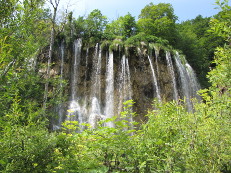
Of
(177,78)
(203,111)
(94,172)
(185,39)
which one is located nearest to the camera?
(94,172)

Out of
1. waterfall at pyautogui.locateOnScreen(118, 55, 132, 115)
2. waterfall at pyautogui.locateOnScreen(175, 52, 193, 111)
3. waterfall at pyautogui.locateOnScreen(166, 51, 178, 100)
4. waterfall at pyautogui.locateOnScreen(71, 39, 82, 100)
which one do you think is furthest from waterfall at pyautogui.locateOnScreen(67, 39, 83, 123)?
waterfall at pyautogui.locateOnScreen(175, 52, 193, 111)

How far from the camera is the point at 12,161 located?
7.75ft

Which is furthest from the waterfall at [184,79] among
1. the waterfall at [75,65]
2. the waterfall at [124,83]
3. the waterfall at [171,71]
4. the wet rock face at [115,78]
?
the waterfall at [75,65]

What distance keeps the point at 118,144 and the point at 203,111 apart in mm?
1492

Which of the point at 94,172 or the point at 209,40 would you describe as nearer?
the point at 94,172

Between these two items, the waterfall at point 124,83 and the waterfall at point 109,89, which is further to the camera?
the waterfall at point 124,83

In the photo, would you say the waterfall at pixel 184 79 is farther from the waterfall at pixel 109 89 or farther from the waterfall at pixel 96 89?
the waterfall at pixel 96 89

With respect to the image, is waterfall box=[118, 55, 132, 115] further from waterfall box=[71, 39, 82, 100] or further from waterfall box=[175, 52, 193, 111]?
waterfall box=[175, 52, 193, 111]

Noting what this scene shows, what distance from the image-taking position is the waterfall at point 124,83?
15640 millimetres

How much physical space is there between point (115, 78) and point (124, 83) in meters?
0.87

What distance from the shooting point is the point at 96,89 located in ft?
52.4

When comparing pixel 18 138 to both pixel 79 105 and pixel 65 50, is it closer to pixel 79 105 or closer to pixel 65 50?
pixel 79 105

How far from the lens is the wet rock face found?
15609 mm

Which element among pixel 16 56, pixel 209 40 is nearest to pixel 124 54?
pixel 16 56
